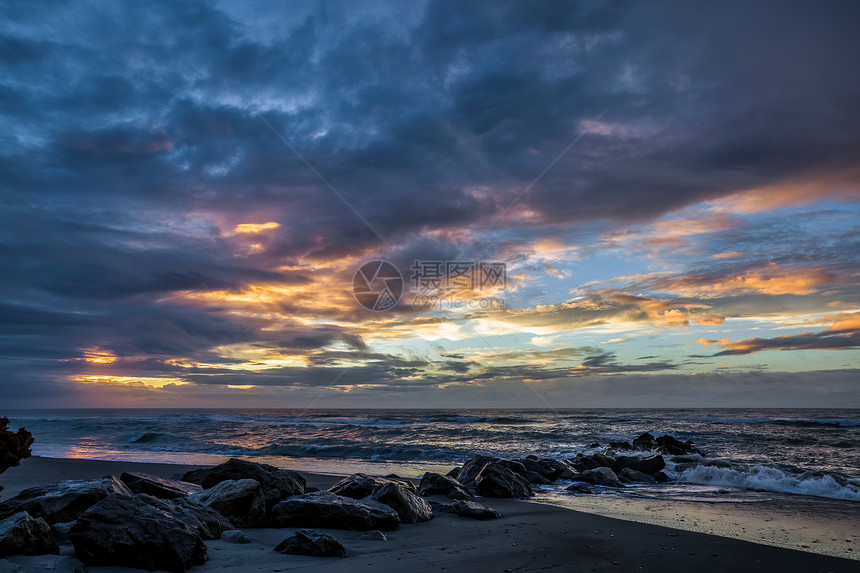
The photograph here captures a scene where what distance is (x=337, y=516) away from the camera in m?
7.66

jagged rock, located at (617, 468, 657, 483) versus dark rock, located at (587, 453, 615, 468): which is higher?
dark rock, located at (587, 453, 615, 468)

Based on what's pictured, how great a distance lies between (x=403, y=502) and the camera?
27.9ft

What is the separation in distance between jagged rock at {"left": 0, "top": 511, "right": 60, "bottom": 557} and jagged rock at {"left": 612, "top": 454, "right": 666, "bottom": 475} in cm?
1526

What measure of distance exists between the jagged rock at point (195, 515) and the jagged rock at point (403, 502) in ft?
8.23

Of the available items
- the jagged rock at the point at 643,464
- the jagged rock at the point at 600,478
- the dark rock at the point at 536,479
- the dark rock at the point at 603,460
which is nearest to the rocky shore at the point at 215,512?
the jagged rock at the point at 600,478

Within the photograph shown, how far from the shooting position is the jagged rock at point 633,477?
14.9 m

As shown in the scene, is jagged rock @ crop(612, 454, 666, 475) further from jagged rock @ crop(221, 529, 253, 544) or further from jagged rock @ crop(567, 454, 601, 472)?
jagged rock @ crop(221, 529, 253, 544)

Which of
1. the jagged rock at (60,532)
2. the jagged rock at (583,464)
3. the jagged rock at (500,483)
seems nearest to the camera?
the jagged rock at (60,532)

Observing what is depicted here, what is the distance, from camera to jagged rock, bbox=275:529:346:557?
5953 millimetres

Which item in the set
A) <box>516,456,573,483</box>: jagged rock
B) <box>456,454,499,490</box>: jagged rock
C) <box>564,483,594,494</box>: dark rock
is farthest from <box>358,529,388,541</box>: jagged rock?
<box>516,456,573,483</box>: jagged rock

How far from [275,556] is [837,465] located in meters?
20.4

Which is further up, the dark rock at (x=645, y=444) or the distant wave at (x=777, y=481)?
the distant wave at (x=777, y=481)

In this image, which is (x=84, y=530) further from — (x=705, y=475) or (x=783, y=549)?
(x=705, y=475)

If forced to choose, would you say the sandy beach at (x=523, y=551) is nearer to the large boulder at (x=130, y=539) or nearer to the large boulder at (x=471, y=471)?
the large boulder at (x=130, y=539)
